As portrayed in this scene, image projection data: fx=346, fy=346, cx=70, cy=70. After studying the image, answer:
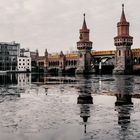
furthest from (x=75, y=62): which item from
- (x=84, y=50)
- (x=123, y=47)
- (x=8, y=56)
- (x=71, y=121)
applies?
(x=71, y=121)

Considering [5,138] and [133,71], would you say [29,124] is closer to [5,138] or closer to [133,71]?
[5,138]

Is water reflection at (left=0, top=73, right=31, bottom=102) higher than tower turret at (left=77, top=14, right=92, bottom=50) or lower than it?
lower

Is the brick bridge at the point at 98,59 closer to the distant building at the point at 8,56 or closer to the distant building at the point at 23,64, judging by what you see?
the distant building at the point at 23,64

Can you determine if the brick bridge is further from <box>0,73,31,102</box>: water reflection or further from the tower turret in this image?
<box>0,73,31,102</box>: water reflection

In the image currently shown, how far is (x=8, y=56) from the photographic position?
16412cm

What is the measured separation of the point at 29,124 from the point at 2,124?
143cm

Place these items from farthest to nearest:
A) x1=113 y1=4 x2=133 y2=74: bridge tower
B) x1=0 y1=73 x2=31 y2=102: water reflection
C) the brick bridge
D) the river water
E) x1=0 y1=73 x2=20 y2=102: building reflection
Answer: the brick bridge, x1=113 y1=4 x2=133 y2=74: bridge tower, x1=0 y1=73 x2=31 y2=102: water reflection, x1=0 y1=73 x2=20 y2=102: building reflection, the river water

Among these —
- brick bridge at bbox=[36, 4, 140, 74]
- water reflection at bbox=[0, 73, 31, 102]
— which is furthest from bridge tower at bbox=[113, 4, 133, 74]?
water reflection at bbox=[0, 73, 31, 102]

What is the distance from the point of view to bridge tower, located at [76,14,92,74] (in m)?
128

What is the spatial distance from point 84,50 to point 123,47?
68.9 feet

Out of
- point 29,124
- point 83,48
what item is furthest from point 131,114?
point 83,48

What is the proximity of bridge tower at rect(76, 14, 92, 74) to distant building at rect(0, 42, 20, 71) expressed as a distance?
153 feet

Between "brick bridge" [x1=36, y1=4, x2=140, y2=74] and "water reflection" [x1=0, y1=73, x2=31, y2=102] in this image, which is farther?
"brick bridge" [x1=36, y1=4, x2=140, y2=74]

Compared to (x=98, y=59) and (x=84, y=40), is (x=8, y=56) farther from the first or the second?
(x=84, y=40)
